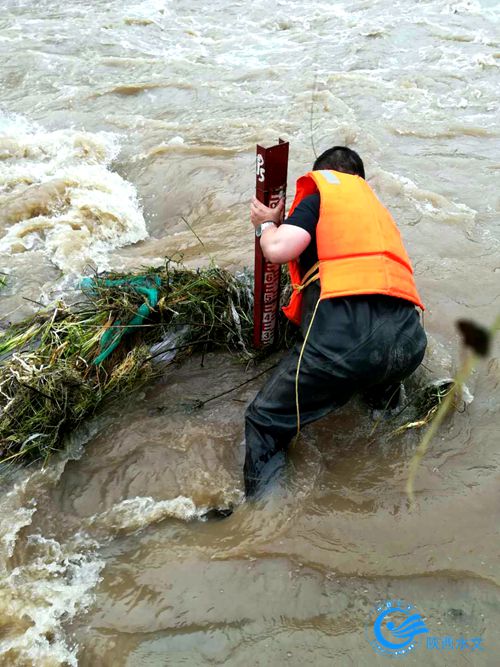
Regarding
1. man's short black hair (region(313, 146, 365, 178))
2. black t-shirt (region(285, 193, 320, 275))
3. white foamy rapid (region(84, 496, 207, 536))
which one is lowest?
white foamy rapid (region(84, 496, 207, 536))

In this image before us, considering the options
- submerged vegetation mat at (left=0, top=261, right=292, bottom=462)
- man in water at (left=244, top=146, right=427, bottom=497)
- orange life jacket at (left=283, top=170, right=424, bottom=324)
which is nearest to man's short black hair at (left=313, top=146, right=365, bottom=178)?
man in water at (left=244, top=146, right=427, bottom=497)

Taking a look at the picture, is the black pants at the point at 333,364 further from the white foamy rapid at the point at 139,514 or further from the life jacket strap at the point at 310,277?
the white foamy rapid at the point at 139,514

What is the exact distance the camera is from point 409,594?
2311 mm

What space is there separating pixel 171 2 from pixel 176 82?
19.2ft

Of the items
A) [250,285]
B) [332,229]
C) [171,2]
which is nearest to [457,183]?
[250,285]

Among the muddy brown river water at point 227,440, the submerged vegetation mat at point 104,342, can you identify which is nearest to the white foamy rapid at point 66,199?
the muddy brown river water at point 227,440

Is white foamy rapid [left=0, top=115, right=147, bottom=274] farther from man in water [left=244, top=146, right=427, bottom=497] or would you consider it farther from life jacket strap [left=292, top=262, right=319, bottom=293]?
man in water [left=244, top=146, right=427, bottom=497]

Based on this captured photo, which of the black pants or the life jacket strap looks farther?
the life jacket strap

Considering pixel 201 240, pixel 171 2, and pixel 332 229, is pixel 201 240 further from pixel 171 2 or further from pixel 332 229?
pixel 171 2

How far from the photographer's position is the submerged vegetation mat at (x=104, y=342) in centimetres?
302

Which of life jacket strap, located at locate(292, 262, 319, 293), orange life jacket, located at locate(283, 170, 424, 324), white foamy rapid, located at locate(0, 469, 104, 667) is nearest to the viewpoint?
white foamy rapid, located at locate(0, 469, 104, 667)

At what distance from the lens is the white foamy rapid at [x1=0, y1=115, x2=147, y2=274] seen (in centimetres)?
500

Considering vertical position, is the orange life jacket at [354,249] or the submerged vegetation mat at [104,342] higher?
the orange life jacket at [354,249]

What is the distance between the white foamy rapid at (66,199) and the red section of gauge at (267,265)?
1942 mm
